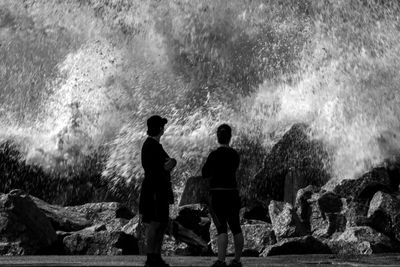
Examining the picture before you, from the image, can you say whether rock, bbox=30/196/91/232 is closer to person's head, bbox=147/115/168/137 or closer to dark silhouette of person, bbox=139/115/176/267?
dark silhouette of person, bbox=139/115/176/267

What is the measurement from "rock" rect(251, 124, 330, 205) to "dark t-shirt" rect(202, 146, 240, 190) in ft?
41.2

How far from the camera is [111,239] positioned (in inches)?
518

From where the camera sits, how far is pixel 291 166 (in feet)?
71.8

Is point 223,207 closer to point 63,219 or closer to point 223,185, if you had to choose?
point 223,185

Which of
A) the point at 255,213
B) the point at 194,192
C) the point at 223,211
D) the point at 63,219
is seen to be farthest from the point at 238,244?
the point at 194,192

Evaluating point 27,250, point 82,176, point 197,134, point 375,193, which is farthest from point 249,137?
point 27,250

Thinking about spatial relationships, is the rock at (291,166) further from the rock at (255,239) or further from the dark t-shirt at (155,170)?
the dark t-shirt at (155,170)

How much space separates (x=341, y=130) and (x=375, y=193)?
6.63 metres

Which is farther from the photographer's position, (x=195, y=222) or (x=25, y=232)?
(x=195, y=222)

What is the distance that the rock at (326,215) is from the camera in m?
15.4

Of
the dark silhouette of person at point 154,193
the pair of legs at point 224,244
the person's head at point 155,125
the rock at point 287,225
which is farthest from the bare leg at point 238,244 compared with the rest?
the rock at point 287,225

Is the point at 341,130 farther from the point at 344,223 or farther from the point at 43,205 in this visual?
the point at 43,205

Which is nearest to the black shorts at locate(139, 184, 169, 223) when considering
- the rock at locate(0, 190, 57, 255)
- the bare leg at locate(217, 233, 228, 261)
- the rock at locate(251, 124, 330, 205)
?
the bare leg at locate(217, 233, 228, 261)

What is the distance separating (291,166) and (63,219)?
7866mm
